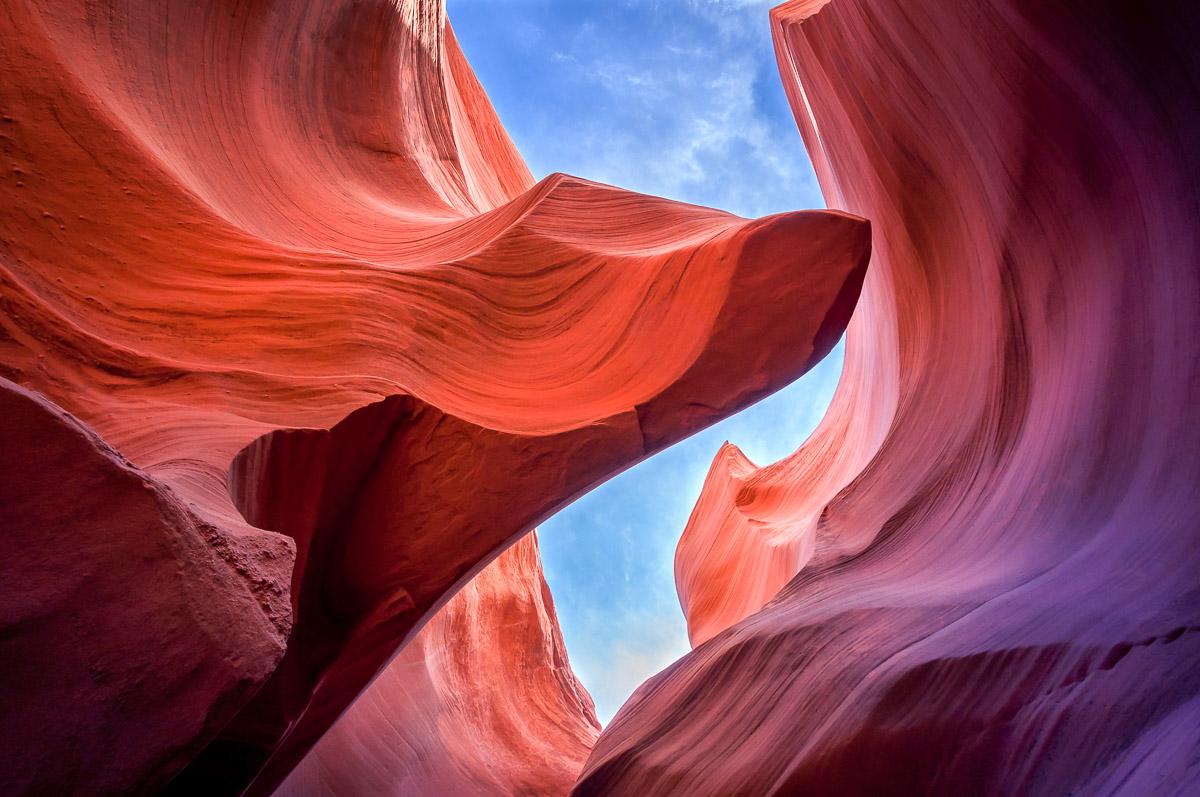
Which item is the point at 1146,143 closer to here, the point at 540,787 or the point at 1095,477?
the point at 1095,477

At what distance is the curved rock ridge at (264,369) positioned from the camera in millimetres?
1746

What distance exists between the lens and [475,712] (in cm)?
620

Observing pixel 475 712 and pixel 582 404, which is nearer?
pixel 582 404

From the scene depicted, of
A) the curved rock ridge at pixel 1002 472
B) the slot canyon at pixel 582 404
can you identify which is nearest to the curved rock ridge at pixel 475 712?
the slot canyon at pixel 582 404

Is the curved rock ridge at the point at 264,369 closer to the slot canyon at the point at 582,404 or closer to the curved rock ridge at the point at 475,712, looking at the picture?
the slot canyon at the point at 582,404

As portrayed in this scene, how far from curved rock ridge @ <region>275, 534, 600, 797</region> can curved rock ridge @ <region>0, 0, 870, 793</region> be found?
1423 mm

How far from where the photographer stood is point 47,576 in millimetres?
1682

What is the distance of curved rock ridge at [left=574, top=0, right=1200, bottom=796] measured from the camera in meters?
2.79

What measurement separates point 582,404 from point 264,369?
4.20 feet

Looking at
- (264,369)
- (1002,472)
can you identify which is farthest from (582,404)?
(1002,472)

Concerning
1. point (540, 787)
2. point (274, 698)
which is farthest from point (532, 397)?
point (540, 787)

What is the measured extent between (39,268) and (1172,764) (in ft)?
12.6

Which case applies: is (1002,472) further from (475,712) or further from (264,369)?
(475,712)

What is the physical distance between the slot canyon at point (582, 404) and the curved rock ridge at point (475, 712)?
0.05 meters
